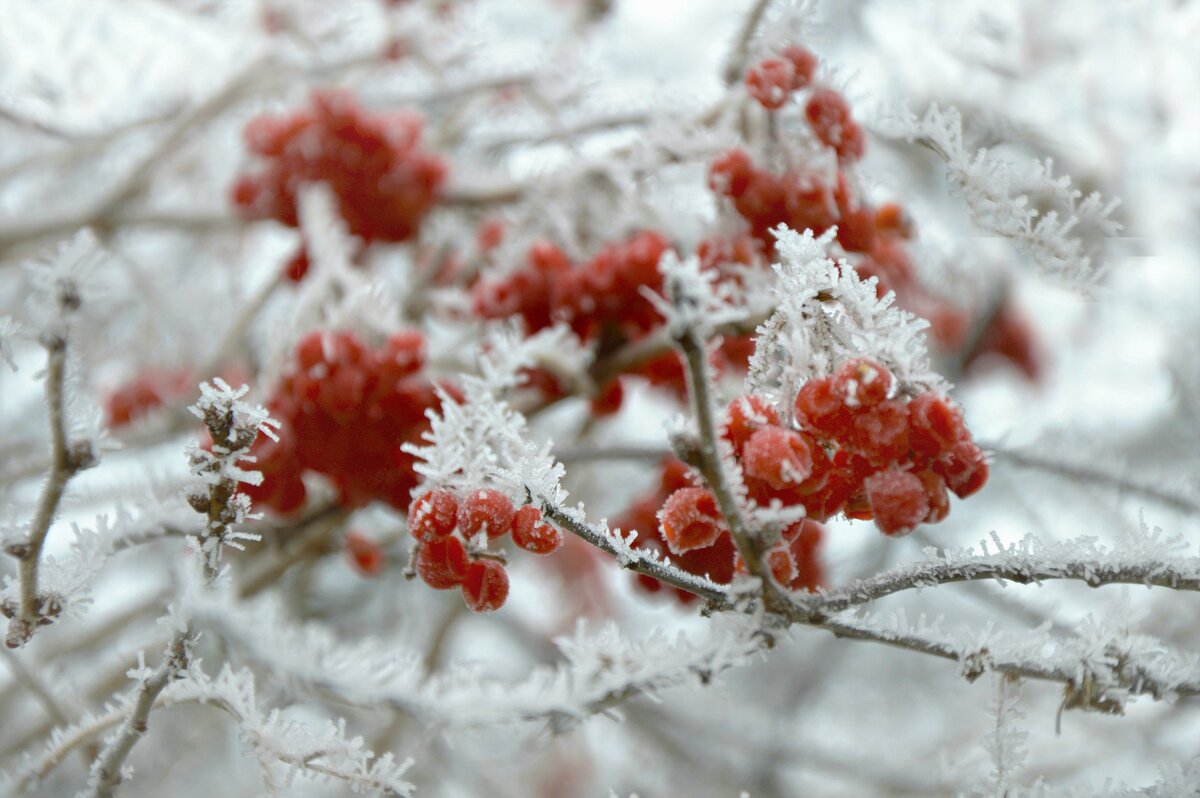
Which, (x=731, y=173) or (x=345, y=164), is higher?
(x=731, y=173)

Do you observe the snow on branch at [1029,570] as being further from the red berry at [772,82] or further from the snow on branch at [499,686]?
the red berry at [772,82]

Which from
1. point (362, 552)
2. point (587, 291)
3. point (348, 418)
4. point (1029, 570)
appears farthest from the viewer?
point (362, 552)

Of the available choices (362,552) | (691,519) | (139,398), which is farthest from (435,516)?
(139,398)

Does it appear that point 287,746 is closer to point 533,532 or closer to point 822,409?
point 533,532

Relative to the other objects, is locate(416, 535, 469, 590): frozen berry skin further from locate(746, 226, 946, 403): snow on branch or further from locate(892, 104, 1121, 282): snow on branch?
locate(892, 104, 1121, 282): snow on branch

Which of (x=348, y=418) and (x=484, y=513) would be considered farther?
(x=348, y=418)

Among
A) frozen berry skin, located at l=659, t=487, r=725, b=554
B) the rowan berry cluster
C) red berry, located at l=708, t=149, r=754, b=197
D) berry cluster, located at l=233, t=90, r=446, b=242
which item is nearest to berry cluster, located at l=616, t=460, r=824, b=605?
frozen berry skin, located at l=659, t=487, r=725, b=554

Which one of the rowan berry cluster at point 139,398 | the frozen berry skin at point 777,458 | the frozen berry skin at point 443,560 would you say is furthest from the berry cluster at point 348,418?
the rowan berry cluster at point 139,398
